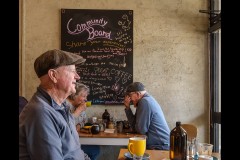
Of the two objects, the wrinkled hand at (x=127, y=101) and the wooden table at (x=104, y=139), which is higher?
the wrinkled hand at (x=127, y=101)

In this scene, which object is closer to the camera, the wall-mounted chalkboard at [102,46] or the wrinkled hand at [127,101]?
the wrinkled hand at [127,101]

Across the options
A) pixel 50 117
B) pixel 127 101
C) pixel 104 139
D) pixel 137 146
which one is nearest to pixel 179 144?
pixel 137 146

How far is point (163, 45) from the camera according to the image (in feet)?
13.0

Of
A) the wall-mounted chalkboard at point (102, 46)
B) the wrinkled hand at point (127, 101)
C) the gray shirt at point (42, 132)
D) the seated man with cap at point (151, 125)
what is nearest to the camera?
the gray shirt at point (42, 132)

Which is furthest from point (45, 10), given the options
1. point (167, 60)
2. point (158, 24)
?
point (167, 60)

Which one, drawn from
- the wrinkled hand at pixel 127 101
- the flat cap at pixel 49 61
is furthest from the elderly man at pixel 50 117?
the wrinkled hand at pixel 127 101

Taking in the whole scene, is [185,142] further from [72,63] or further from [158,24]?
[158,24]

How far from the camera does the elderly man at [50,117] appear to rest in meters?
1.21

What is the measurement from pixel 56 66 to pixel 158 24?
2.70m

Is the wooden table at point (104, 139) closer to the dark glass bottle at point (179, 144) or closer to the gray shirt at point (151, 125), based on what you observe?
the gray shirt at point (151, 125)

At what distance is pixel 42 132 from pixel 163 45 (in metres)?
3.01

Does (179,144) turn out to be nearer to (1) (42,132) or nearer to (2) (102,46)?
(1) (42,132)
